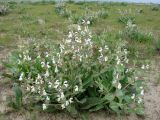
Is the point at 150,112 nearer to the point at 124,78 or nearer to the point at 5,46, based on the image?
the point at 124,78

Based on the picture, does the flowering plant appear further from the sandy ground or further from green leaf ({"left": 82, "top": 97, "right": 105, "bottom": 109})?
the sandy ground

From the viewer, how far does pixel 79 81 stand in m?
5.39

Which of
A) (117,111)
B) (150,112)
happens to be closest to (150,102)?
(150,112)

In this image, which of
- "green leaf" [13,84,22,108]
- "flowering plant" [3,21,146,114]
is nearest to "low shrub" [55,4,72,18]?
"flowering plant" [3,21,146,114]

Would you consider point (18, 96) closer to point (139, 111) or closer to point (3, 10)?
point (139, 111)

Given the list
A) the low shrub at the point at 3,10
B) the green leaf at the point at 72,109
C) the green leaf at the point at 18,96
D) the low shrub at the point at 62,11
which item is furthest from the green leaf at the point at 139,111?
the low shrub at the point at 3,10

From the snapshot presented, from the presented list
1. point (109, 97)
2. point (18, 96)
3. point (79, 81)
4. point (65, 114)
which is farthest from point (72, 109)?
point (18, 96)

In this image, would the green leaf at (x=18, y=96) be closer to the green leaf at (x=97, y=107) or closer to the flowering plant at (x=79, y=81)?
the flowering plant at (x=79, y=81)

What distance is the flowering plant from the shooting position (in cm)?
523

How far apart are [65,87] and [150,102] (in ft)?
4.39

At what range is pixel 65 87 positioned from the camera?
205 inches

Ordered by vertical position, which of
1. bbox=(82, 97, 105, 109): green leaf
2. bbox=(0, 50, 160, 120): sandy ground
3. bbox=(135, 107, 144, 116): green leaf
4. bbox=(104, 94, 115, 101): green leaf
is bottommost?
bbox=(0, 50, 160, 120): sandy ground

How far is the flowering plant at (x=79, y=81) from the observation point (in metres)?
5.23

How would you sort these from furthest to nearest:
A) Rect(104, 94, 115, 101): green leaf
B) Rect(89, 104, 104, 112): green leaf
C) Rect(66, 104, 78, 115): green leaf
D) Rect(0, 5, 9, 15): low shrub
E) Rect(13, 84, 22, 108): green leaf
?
1. Rect(0, 5, 9, 15): low shrub
2. Rect(13, 84, 22, 108): green leaf
3. Rect(89, 104, 104, 112): green leaf
4. Rect(66, 104, 78, 115): green leaf
5. Rect(104, 94, 115, 101): green leaf
